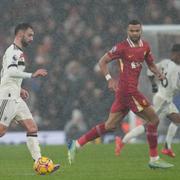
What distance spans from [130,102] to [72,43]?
10.7m

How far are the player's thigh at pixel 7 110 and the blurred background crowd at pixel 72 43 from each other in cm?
946

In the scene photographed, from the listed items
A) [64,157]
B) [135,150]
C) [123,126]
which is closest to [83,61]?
[123,126]

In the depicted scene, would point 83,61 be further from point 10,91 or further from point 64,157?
point 10,91

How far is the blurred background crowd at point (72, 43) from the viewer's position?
922 inches

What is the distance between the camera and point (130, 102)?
559 inches

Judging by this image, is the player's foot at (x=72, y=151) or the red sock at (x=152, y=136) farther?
the player's foot at (x=72, y=151)

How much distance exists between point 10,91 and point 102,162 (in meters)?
2.67

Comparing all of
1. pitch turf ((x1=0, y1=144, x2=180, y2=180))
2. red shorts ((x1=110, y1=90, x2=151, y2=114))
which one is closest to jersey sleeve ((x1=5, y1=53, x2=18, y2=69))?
pitch turf ((x1=0, y1=144, x2=180, y2=180))

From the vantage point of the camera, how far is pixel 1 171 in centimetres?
1363

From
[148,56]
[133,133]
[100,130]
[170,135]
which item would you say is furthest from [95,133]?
[170,135]

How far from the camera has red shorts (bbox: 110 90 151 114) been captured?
1409cm

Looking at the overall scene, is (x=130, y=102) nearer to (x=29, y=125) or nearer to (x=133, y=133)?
(x=29, y=125)

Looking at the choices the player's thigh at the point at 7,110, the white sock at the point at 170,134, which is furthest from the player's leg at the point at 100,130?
the white sock at the point at 170,134

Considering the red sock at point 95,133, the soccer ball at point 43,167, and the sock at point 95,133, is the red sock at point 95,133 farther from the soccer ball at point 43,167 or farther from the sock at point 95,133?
the soccer ball at point 43,167
